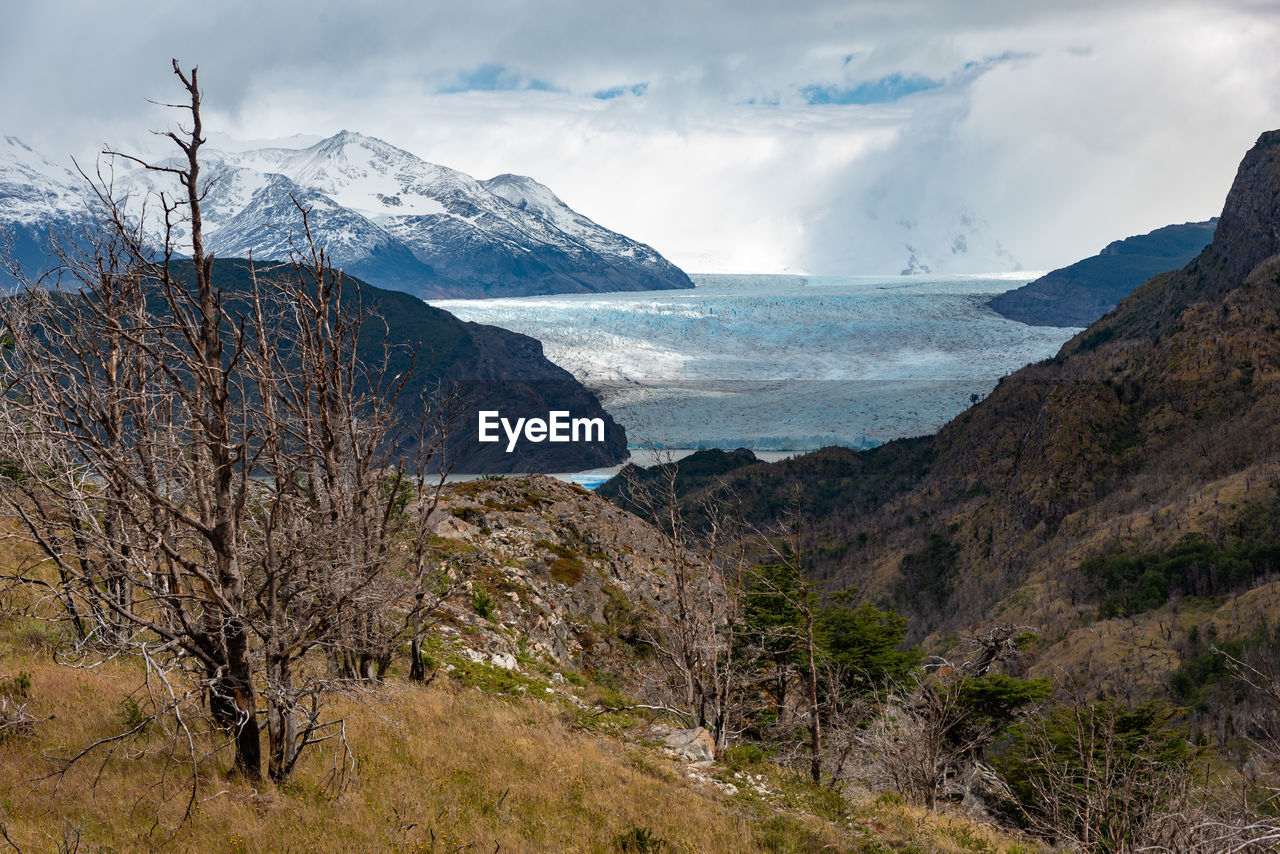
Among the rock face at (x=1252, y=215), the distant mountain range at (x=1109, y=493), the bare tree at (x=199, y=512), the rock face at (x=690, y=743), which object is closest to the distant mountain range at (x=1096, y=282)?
the rock face at (x=1252, y=215)

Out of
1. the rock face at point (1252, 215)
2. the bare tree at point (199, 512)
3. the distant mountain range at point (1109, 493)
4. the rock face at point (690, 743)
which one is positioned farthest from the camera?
the rock face at point (1252, 215)

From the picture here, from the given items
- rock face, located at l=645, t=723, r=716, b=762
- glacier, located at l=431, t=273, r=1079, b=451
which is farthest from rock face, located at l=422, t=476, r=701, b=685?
glacier, located at l=431, t=273, r=1079, b=451

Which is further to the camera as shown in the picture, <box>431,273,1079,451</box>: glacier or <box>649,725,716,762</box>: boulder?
<box>431,273,1079,451</box>: glacier

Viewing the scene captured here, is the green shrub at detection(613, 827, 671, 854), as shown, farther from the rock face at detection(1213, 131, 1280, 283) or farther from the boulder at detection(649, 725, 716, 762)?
the rock face at detection(1213, 131, 1280, 283)

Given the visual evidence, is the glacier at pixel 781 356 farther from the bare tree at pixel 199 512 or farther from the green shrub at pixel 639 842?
the bare tree at pixel 199 512

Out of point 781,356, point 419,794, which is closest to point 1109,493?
point 781,356

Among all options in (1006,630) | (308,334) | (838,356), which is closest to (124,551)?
(308,334)
